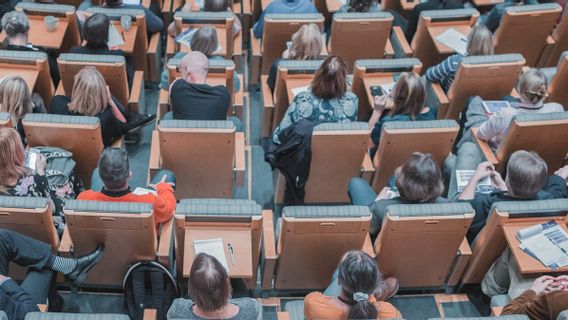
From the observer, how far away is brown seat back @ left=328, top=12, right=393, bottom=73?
186 inches

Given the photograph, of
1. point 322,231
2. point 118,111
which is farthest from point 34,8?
point 322,231

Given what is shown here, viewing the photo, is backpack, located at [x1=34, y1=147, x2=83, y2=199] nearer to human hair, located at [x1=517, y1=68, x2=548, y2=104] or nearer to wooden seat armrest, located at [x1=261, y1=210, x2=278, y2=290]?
wooden seat armrest, located at [x1=261, y1=210, x2=278, y2=290]

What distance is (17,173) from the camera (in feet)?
11.0

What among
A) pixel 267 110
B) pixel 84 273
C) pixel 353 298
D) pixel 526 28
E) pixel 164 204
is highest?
pixel 526 28

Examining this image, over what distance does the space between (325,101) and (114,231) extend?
1.53 meters

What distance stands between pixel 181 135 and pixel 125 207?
626mm

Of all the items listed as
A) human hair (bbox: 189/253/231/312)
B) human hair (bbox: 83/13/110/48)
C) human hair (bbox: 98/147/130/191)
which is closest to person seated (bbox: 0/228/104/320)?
human hair (bbox: 98/147/130/191)

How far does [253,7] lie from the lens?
18.5 ft

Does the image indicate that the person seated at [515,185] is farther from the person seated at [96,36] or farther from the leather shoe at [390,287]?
the person seated at [96,36]

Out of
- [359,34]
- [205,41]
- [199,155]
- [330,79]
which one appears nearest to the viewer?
[199,155]

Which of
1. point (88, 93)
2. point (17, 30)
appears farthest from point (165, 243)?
point (17, 30)

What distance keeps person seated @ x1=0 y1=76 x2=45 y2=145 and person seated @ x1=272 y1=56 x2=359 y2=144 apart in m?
1.47

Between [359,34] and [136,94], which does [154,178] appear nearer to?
[136,94]

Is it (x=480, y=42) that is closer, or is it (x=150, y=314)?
(x=150, y=314)
